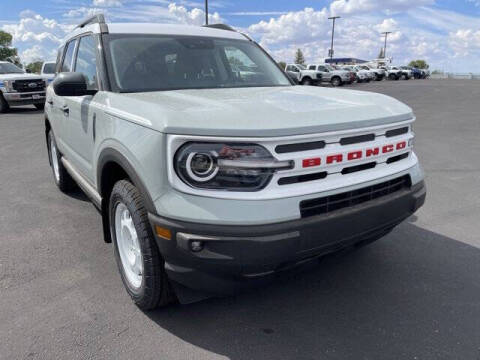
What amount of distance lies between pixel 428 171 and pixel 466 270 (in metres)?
3.30

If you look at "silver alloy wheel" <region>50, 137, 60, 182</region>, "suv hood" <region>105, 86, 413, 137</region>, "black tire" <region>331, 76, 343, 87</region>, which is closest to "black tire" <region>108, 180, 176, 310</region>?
"suv hood" <region>105, 86, 413, 137</region>

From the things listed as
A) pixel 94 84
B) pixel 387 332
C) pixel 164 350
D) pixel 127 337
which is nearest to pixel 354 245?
pixel 387 332

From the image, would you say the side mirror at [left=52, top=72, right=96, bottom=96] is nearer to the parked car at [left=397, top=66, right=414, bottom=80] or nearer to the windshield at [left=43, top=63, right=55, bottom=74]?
the windshield at [left=43, top=63, right=55, bottom=74]

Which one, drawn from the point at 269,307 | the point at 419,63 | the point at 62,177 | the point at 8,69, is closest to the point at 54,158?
the point at 62,177

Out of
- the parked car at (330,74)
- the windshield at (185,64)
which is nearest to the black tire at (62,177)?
the windshield at (185,64)

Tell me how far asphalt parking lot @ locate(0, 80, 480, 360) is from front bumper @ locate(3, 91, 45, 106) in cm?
1278

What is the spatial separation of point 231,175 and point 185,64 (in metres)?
1.81

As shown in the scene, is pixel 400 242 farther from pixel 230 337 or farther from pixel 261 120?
pixel 261 120

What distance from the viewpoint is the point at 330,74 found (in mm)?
33344

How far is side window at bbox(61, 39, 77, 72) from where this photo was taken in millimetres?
4398

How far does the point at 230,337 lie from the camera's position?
2.53 m

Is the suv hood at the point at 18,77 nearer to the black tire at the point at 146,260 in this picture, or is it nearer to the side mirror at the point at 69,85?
the side mirror at the point at 69,85

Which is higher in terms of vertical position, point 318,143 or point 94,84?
point 94,84

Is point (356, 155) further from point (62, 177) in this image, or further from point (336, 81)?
point (336, 81)
